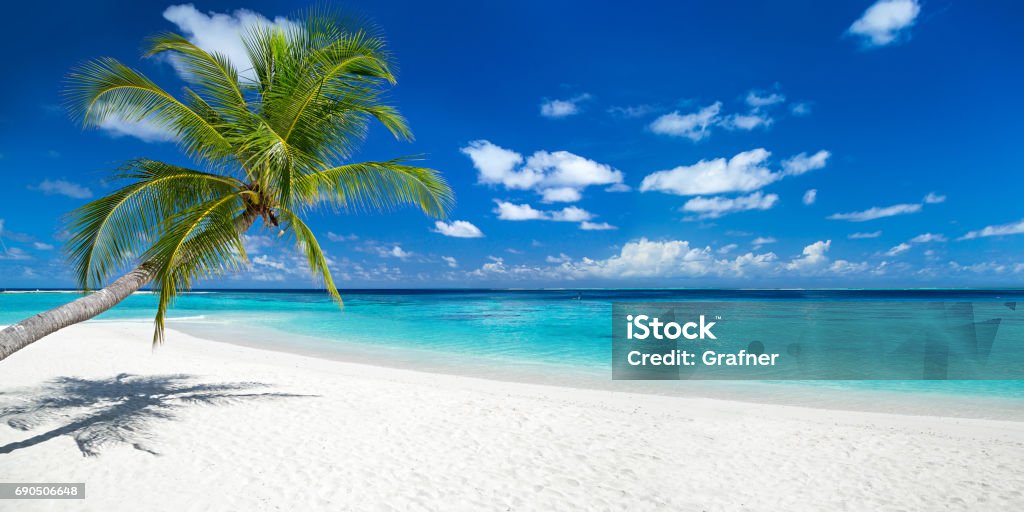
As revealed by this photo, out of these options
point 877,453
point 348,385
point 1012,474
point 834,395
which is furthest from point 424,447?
point 834,395

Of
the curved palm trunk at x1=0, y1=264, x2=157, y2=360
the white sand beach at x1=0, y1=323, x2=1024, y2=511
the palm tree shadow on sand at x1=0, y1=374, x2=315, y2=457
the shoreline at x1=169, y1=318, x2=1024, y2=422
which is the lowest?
the shoreline at x1=169, y1=318, x2=1024, y2=422

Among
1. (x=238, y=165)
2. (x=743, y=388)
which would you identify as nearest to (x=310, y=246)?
(x=238, y=165)

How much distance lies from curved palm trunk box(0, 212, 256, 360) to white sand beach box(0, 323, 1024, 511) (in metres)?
1.11

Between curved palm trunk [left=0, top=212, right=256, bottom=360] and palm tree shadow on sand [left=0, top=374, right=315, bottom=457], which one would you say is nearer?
curved palm trunk [left=0, top=212, right=256, bottom=360]

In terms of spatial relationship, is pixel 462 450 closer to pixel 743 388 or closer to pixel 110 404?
pixel 110 404

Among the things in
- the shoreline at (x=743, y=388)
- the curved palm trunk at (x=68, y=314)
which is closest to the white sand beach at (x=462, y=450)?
the shoreline at (x=743, y=388)

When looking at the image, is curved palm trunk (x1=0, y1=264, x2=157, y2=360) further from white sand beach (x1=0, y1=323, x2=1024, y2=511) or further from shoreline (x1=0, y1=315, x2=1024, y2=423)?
shoreline (x1=0, y1=315, x2=1024, y2=423)

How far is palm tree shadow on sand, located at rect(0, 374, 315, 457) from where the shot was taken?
16.3ft

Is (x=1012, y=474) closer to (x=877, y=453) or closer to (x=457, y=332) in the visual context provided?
(x=877, y=453)

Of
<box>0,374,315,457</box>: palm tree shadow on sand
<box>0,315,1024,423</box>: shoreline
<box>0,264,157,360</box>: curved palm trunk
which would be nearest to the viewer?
<box>0,264,157,360</box>: curved palm trunk

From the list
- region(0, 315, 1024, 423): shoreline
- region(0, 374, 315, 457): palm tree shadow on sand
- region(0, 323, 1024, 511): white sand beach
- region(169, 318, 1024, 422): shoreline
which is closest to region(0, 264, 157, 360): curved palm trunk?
region(0, 323, 1024, 511): white sand beach

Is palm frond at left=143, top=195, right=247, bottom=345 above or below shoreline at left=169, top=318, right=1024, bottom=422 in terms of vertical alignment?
above

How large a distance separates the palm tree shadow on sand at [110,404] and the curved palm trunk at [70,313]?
1.22 metres

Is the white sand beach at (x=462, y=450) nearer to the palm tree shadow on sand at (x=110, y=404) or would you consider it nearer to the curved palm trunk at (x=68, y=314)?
the palm tree shadow on sand at (x=110, y=404)
